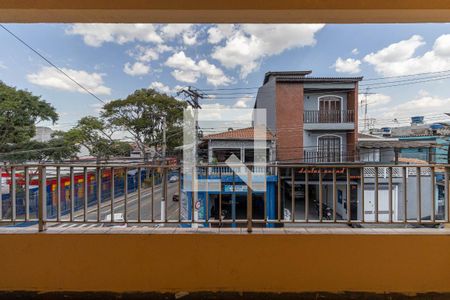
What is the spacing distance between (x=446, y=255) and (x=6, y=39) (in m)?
3.73

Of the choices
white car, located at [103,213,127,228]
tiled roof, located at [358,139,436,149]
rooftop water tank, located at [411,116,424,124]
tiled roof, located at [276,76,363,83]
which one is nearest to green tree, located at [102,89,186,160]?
white car, located at [103,213,127,228]

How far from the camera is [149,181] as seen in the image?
1.72 meters

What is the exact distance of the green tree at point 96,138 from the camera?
2327mm

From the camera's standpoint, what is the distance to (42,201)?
1515 mm

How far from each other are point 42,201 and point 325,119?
4223mm

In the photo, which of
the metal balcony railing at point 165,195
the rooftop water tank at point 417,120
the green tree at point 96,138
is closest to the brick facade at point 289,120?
the rooftop water tank at point 417,120

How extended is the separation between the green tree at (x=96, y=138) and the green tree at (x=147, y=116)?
0.15 metres

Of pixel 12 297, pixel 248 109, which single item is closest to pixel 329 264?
pixel 12 297

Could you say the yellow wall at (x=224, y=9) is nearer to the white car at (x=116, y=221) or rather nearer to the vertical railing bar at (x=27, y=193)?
the vertical railing bar at (x=27, y=193)

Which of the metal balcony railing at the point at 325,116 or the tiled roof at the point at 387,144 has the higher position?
the metal balcony railing at the point at 325,116

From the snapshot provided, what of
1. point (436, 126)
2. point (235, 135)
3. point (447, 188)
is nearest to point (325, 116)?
point (436, 126)

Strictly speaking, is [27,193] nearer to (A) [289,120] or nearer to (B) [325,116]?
(A) [289,120]

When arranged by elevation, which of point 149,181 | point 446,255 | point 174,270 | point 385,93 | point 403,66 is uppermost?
point 403,66

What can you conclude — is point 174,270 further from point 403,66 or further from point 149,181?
point 403,66
